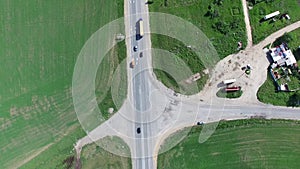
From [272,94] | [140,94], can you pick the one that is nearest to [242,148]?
[272,94]

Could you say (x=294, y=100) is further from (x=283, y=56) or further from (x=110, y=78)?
(x=110, y=78)

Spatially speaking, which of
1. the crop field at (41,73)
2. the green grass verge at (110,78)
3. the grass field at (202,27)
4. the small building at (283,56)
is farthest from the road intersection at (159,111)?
the crop field at (41,73)

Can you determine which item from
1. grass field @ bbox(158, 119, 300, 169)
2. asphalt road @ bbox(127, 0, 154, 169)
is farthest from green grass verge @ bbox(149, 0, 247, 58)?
grass field @ bbox(158, 119, 300, 169)

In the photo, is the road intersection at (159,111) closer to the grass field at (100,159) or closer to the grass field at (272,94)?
the grass field at (272,94)

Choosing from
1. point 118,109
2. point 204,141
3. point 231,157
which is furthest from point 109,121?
point 231,157

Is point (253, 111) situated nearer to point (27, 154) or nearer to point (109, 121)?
point (109, 121)

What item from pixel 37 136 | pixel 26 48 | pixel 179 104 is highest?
pixel 26 48
